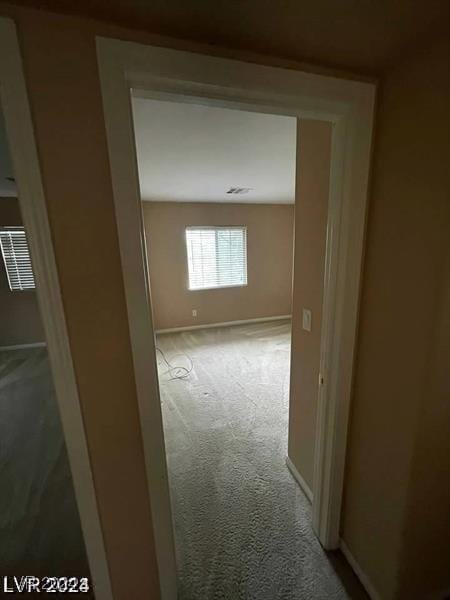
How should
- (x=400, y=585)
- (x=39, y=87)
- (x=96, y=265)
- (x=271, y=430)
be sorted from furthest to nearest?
1. (x=271, y=430)
2. (x=400, y=585)
3. (x=96, y=265)
4. (x=39, y=87)

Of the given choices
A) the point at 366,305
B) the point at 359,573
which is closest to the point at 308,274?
the point at 366,305

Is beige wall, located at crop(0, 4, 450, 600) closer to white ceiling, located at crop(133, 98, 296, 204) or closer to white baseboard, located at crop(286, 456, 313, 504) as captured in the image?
white baseboard, located at crop(286, 456, 313, 504)

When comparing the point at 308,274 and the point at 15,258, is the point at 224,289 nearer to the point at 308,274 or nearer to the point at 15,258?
the point at 15,258

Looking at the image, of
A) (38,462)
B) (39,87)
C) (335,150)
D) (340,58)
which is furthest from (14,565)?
(340,58)

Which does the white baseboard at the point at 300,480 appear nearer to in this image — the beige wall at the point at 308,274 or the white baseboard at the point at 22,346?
the beige wall at the point at 308,274

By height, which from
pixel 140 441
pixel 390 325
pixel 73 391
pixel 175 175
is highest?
pixel 175 175

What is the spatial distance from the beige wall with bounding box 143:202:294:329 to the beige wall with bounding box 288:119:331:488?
3.36 meters

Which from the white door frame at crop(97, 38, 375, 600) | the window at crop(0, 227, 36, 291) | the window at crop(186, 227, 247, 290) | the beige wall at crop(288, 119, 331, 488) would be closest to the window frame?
the window at crop(186, 227, 247, 290)

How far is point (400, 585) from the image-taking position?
1010mm

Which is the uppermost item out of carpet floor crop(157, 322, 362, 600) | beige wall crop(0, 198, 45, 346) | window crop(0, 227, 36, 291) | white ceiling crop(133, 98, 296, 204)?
white ceiling crop(133, 98, 296, 204)

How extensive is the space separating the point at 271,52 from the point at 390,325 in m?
1.02

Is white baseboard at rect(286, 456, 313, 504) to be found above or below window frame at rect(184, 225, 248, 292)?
below

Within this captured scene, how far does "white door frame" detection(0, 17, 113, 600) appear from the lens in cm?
60

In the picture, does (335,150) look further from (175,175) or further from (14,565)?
(14,565)
